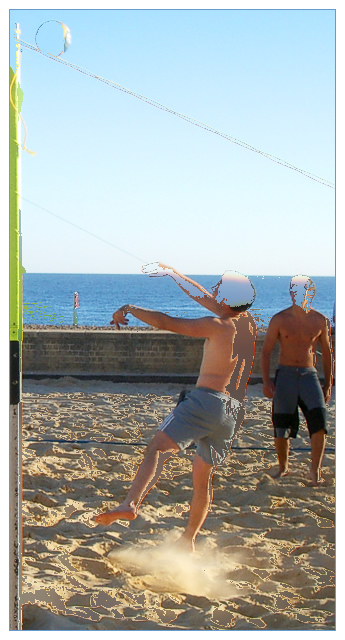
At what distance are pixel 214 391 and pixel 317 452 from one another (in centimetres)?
182

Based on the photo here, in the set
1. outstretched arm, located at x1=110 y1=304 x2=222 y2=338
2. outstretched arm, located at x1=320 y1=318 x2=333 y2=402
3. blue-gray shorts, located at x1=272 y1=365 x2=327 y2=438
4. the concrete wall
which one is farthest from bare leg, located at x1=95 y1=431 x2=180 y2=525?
the concrete wall

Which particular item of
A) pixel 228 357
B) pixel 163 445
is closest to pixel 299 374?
pixel 228 357

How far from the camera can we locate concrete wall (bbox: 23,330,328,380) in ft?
31.9

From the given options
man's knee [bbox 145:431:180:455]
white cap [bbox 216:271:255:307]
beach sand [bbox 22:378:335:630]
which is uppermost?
white cap [bbox 216:271:255:307]

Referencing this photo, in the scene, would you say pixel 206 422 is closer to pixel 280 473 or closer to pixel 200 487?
pixel 200 487

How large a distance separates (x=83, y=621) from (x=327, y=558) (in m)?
1.51

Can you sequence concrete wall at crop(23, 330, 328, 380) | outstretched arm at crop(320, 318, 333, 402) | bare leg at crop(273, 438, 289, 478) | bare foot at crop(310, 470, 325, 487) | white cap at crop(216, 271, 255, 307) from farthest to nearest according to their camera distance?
1. concrete wall at crop(23, 330, 328, 380)
2. bare leg at crop(273, 438, 289, 478)
3. bare foot at crop(310, 470, 325, 487)
4. outstretched arm at crop(320, 318, 333, 402)
5. white cap at crop(216, 271, 255, 307)

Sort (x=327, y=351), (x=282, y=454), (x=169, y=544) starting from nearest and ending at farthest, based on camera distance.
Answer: (x=169, y=544)
(x=327, y=351)
(x=282, y=454)

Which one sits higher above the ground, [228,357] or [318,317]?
[318,317]

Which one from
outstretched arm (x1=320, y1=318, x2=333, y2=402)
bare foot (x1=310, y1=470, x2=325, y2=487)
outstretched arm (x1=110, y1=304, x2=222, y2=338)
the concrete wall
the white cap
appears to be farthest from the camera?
the concrete wall

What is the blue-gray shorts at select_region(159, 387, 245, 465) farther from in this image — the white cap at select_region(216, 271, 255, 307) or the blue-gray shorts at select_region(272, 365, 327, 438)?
the blue-gray shorts at select_region(272, 365, 327, 438)

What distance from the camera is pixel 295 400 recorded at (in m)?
4.97

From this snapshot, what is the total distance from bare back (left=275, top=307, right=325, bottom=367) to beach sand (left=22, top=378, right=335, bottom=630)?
953 millimetres

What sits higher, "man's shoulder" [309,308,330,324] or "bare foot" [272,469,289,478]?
"man's shoulder" [309,308,330,324]
